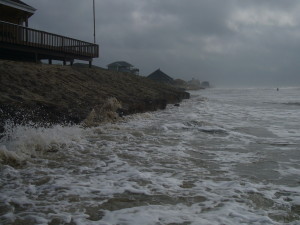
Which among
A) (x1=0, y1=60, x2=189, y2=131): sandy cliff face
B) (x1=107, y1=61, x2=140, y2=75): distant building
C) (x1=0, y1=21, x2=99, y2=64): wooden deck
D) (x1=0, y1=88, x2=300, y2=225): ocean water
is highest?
(x1=107, y1=61, x2=140, y2=75): distant building

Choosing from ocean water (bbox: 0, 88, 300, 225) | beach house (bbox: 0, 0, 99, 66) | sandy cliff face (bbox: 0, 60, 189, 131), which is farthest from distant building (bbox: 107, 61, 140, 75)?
ocean water (bbox: 0, 88, 300, 225)

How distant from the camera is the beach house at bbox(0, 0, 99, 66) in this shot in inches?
594

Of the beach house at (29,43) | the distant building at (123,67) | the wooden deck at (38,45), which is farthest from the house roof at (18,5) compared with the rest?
the distant building at (123,67)

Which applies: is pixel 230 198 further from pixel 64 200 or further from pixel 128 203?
pixel 64 200

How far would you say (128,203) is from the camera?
3.93 meters

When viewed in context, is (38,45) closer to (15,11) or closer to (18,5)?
(18,5)

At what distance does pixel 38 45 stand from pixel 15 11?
13.7 ft

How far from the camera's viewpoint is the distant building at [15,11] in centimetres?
1738

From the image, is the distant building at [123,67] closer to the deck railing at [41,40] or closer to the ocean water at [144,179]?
the deck railing at [41,40]

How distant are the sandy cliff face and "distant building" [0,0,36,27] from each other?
17.2 ft

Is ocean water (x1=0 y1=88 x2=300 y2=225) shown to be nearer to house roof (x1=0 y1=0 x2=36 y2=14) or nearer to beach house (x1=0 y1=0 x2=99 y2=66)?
beach house (x1=0 y1=0 x2=99 y2=66)

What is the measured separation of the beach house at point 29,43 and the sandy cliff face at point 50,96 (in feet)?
6.88

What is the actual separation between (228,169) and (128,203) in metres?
2.38

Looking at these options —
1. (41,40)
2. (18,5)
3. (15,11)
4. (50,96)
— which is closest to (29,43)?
(41,40)
